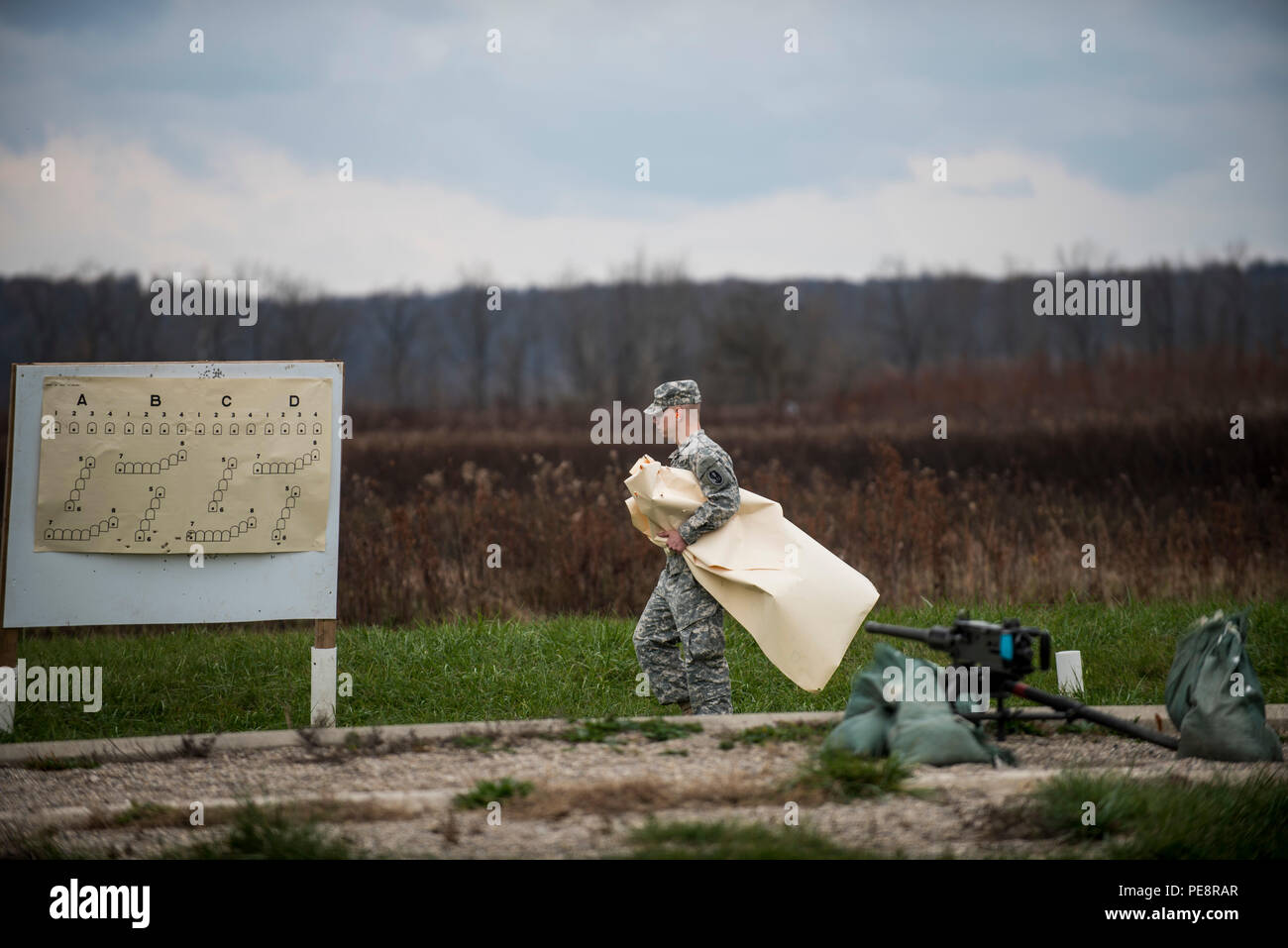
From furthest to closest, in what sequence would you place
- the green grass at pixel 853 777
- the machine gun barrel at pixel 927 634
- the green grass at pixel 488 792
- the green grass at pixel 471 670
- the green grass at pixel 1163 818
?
the green grass at pixel 471 670 < the machine gun barrel at pixel 927 634 < the green grass at pixel 853 777 < the green grass at pixel 488 792 < the green grass at pixel 1163 818

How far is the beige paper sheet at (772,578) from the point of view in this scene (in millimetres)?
6047

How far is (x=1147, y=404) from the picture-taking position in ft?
84.2

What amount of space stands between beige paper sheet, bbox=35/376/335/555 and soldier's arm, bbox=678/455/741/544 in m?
2.15

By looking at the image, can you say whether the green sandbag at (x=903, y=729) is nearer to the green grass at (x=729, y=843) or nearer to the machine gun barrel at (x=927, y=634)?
→ the machine gun barrel at (x=927, y=634)

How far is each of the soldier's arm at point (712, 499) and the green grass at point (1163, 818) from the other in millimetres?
2483

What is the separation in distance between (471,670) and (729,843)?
15.0 ft

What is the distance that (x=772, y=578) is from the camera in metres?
6.18

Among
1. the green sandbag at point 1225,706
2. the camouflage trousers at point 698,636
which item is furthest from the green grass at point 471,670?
the green sandbag at point 1225,706

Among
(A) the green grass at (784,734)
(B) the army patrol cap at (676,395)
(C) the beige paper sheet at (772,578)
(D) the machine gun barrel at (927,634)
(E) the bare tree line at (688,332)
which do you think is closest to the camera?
(D) the machine gun barrel at (927,634)

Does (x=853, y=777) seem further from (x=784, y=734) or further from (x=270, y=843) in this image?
(x=270, y=843)

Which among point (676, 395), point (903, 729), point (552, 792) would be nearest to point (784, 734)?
point (903, 729)
